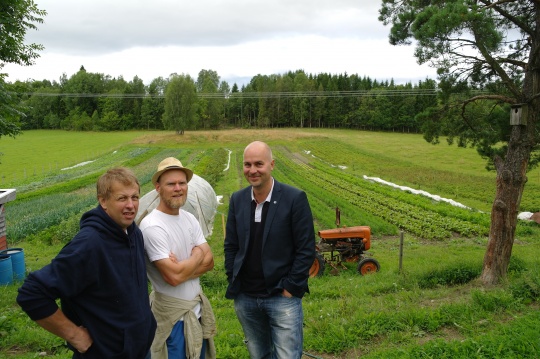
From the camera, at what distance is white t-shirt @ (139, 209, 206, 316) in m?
3.02

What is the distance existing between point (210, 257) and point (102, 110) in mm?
88604

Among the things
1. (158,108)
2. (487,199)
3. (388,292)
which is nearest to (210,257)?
(388,292)

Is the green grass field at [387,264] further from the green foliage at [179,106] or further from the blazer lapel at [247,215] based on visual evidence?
the green foliage at [179,106]

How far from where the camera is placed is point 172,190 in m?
3.19

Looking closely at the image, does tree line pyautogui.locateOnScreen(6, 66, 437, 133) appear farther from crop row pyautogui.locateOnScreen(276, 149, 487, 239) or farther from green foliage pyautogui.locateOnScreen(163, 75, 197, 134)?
crop row pyautogui.locateOnScreen(276, 149, 487, 239)

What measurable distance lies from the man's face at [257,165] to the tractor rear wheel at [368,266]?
23.9ft

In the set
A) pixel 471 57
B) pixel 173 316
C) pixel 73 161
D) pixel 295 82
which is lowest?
pixel 73 161

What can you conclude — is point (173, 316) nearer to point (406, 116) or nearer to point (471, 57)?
point (471, 57)

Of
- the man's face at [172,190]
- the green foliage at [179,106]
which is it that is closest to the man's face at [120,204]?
the man's face at [172,190]

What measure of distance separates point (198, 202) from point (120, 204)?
3.39m

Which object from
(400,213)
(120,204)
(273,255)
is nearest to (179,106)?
(400,213)

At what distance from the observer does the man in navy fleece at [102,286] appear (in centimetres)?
228

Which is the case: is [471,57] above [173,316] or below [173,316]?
above

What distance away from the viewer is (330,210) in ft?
56.3
